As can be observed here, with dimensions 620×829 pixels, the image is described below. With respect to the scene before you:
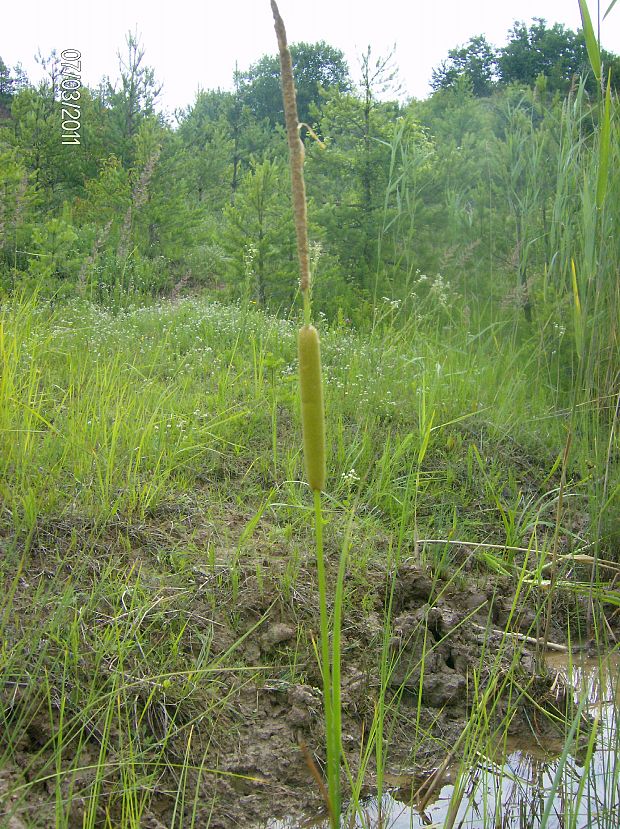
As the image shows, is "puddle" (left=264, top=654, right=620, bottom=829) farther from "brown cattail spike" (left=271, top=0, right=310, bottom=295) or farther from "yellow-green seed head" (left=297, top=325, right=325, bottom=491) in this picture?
"brown cattail spike" (left=271, top=0, right=310, bottom=295)

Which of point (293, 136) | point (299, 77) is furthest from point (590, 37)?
point (299, 77)

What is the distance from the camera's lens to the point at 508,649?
2.20 m

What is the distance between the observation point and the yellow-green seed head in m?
0.92

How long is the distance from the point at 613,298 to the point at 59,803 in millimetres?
2329

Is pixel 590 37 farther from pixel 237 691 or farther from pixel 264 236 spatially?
pixel 264 236

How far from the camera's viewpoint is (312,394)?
93 centimetres

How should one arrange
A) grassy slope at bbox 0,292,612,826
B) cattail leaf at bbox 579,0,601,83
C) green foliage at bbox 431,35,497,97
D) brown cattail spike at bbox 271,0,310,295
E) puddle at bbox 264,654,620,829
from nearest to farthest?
brown cattail spike at bbox 271,0,310,295 → cattail leaf at bbox 579,0,601,83 → puddle at bbox 264,654,620,829 → grassy slope at bbox 0,292,612,826 → green foliage at bbox 431,35,497,97

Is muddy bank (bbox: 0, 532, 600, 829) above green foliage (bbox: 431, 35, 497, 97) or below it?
below

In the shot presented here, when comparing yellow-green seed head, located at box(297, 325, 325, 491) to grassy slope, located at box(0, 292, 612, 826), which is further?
grassy slope, located at box(0, 292, 612, 826)

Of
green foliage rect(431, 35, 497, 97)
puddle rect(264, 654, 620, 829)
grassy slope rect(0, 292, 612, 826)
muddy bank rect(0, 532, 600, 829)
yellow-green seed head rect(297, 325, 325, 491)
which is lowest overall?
puddle rect(264, 654, 620, 829)

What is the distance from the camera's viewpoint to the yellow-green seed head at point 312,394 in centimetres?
92

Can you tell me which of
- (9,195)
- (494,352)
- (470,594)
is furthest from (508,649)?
(9,195)

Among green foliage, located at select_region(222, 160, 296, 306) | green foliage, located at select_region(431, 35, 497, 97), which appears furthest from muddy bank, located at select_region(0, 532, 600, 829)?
green foliage, located at select_region(431, 35, 497, 97)

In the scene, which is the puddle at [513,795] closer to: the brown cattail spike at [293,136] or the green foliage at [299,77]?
the brown cattail spike at [293,136]
